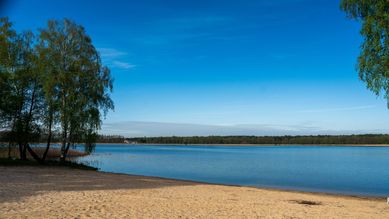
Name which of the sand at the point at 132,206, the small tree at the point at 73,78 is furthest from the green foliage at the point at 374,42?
the small tree at the point at 73,78

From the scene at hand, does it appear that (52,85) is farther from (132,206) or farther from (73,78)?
(132,206)

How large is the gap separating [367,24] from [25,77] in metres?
25.4

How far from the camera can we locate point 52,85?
1074 inches

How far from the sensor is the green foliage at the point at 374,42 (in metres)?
15.5

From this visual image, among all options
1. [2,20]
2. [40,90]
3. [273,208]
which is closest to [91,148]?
[40,90]

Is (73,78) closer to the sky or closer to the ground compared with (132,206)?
closer to the sky

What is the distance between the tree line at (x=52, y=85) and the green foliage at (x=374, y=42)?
2056 cm

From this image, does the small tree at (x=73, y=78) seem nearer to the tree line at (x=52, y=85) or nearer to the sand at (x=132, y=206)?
the tree line at (x=52, y=85)

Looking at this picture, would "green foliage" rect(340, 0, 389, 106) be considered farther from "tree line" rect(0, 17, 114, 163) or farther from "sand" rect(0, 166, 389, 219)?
"tree line" rect(0, 17, 114, 163)

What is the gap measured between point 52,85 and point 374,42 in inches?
902

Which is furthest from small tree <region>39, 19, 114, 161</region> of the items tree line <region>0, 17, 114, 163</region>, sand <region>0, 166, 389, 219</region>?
sand <region>0, 166, 389, 219</region>

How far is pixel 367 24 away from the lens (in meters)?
A: 15.7

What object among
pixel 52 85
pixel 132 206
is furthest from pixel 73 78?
pixel 132 206

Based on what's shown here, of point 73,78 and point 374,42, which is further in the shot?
point 73,78
